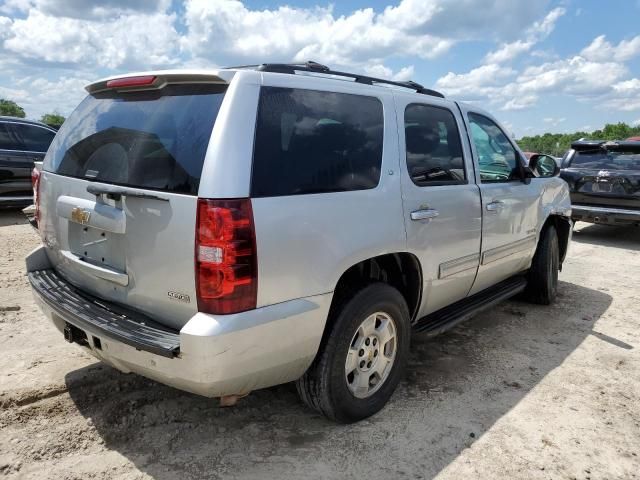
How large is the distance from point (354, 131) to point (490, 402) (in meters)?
1.95

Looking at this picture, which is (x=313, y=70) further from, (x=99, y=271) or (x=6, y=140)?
(x=6, y=140)

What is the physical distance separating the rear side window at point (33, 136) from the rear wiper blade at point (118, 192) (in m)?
7.89

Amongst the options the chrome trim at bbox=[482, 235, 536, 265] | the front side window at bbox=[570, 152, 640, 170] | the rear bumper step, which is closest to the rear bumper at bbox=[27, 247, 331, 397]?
the rear bumper step

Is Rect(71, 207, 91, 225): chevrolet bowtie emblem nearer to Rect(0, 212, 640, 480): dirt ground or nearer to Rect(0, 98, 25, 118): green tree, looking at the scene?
Rect(0, 212, 640, 480): dirt ground

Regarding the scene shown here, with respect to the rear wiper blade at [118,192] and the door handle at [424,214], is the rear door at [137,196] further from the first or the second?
the door handle at [424,214]

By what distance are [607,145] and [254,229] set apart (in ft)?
28.8

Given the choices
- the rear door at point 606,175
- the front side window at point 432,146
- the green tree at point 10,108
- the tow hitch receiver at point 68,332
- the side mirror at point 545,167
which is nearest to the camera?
the tow hitch receiver at point 68,332

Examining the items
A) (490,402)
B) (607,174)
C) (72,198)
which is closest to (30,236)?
(72,198)

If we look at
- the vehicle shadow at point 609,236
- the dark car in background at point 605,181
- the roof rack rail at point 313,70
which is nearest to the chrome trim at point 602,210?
the dark car in background at point 605,181

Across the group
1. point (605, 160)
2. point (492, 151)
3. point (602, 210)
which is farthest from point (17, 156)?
point (605, 160)

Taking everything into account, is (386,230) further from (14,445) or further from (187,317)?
(14,445)

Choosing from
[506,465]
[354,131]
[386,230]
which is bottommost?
[506,465]

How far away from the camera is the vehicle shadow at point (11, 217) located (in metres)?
8.78

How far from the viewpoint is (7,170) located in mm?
8906
